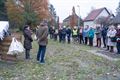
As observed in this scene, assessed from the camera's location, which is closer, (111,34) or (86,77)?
(86,77)

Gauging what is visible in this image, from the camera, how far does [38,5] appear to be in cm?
7406

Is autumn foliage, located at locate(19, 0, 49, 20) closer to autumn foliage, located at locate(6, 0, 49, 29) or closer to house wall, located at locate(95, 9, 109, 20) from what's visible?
autumn foliage, located at locate(6, 0, 49, 29)

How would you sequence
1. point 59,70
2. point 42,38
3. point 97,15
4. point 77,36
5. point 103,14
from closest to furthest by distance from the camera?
point 59,70 < point 42,38 < point 77,36 < point 97,15 < point 103,14

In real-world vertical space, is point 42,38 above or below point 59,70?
above

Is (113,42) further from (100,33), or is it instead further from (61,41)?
(61,41)

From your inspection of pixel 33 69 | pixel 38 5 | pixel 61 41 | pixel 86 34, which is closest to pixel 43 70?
pixel 33 69

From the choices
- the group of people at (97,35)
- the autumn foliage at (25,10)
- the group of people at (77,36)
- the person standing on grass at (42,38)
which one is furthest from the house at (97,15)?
the person standing on grass at (42,38)

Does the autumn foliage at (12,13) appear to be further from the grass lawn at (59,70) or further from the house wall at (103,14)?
the grass lawn at (59,70)

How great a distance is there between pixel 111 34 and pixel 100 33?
14.5 feet

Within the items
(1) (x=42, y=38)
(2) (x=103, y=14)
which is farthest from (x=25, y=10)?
(1) (x=42, y=38)

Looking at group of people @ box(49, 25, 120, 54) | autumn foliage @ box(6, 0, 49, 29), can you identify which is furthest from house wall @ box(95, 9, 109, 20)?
group of people @ box(49, 25, 120, 54)

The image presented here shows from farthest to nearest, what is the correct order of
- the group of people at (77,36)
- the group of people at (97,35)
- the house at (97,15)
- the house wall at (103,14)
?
the house wall at (103,14)
the house at (97,15)
the group of people at (97,35)
the group of people at (77,36)

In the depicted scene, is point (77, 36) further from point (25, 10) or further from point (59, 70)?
point (25, 10)

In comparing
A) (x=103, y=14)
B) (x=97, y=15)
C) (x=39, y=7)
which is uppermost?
(x=103, y=14)
